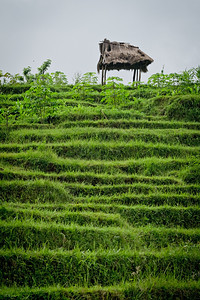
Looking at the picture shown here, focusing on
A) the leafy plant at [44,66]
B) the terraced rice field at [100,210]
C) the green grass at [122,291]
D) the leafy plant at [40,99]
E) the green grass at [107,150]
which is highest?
the leafy plant at [44,66]

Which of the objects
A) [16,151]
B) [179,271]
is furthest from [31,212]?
[16,151]

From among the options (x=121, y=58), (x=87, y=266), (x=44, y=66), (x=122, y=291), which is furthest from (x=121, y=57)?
(x=122, y=291)

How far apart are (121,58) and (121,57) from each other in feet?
0.30

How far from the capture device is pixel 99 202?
5012mm

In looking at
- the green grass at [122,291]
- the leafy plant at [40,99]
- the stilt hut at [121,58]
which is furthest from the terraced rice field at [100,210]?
the stilt hut at [121,58]

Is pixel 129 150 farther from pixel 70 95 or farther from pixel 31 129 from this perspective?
pixel 70 95

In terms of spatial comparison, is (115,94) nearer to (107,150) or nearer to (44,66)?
(107,150)

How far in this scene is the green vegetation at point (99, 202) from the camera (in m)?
3.13

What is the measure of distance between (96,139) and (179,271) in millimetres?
4898

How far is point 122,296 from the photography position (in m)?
2.80

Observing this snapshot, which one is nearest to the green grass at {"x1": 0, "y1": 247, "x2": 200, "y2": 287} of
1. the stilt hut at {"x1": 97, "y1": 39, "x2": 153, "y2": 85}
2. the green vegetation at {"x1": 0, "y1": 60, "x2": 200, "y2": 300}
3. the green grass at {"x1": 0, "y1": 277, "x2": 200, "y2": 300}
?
the green vegetation at {"x1": 0, "y1": 60, "x2": 200, "y2": 300}

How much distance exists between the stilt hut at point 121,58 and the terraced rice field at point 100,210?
978 centimetres

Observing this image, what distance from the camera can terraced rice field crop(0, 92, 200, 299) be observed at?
310cm

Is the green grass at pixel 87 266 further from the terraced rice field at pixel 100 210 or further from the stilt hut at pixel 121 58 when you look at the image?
the stilt hut at pixel 121 58
